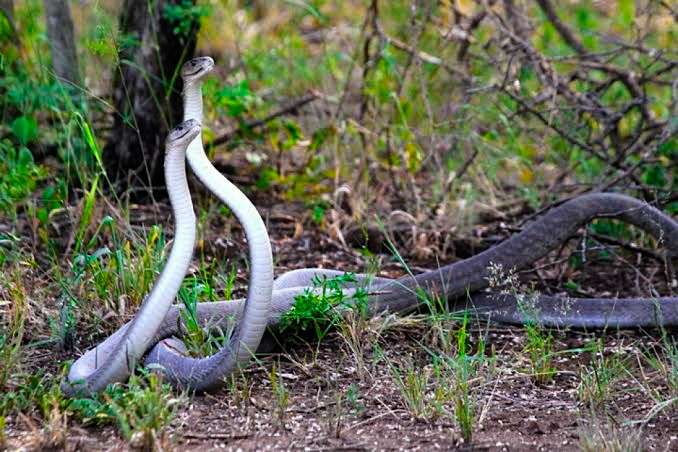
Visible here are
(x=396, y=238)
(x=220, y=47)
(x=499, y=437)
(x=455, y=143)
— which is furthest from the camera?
(x=220, y=47)

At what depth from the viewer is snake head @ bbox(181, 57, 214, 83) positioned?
3.28m

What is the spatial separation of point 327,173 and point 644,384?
255cm

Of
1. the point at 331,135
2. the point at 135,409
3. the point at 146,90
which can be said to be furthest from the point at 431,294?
the point at 146,90

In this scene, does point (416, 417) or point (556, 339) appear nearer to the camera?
point (416, 417)

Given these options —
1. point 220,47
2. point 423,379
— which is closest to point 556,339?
point 423,379

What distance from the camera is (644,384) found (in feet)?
11.6

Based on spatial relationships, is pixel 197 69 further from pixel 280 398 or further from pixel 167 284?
pixel 280 398

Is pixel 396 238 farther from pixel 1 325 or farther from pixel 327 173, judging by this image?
pixel 1 325

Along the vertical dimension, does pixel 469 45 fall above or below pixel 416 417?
above

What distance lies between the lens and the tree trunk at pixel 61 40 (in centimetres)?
536

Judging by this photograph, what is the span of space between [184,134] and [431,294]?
4.68ft

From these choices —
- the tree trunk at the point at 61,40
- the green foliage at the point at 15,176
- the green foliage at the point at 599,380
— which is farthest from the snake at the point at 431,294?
the tree trunk at the point at 61,40

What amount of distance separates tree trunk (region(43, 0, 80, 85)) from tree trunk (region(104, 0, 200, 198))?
276 millimetres

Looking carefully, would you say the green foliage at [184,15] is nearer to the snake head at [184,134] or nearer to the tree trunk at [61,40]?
the tree trunk at [61,40]
